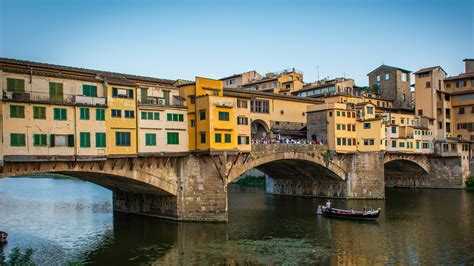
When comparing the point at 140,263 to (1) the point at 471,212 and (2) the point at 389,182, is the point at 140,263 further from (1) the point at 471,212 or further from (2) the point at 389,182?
(2) the point at 389,182

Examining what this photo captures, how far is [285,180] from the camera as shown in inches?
2894

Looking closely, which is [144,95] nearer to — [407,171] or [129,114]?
[129,114]

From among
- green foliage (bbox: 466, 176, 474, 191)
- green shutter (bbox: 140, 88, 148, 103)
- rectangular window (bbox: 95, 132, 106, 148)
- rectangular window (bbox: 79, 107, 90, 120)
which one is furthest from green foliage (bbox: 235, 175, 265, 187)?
rectangular window (bbox: 79, 107, 90, 120)

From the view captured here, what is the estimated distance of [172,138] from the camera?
45.0 m

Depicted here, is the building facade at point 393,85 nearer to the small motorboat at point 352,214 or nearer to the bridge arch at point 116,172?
the small motorboat at point 352,214

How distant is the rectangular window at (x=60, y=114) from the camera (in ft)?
122

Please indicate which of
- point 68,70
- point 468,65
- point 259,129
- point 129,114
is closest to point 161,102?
point 129,114

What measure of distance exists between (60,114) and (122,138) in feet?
19.0

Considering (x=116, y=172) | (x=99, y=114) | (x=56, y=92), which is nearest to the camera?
(x=56, y=92)

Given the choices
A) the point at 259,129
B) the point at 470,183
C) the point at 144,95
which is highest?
the point at 144,95

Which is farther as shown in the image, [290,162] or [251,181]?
[251,181]

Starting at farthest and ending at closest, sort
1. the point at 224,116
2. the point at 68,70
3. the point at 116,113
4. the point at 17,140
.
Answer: the point at 224,116, the point at 68,70, the point at 116,113, the point at 17,140

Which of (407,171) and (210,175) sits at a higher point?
(210,175)

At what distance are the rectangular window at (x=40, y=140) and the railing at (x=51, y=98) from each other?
278cm
